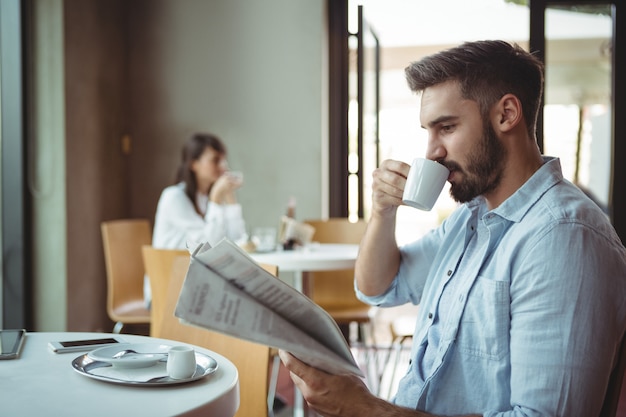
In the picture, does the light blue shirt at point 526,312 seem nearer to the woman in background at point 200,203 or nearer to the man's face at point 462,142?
the man's face at point 462,142

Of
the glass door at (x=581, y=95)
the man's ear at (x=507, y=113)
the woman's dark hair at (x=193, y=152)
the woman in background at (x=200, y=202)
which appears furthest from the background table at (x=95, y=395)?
the glass door at (x=581, y=95)

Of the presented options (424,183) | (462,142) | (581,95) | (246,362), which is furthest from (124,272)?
(581,95)

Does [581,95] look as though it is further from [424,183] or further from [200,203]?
[424,183]

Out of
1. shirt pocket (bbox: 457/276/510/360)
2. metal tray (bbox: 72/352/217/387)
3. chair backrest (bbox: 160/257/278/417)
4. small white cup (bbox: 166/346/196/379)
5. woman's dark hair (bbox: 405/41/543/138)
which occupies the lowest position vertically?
chair backrest (bbox: 160/257/278/417)

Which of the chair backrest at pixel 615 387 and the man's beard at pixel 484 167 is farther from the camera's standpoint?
the man's beard at pixel 484 167

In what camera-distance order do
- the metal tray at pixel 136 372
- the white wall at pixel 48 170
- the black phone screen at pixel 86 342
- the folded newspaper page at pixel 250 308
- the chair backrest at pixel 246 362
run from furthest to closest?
1. the white wall at pixel 48 170
2. the chair backrest at pixel 246 362
3. the black phone screen at pixel 86 342
4. the metal tray at pixel 136 372
5. the folded newspaper page at pixel 250 308

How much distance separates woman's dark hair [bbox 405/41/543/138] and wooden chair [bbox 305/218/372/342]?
1998mm

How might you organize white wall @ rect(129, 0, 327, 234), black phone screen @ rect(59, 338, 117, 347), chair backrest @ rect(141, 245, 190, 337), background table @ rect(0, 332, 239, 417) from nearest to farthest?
1. background table @ rect(0, 332, 239, 417)
2. black phone screen @ rect(59, 338, 117, 347)
3. chair backrest @ rect(141, 245, 190, 337)
4. white wall @ rect(129, 0, 327, 234)

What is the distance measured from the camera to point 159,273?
2729 millimetres

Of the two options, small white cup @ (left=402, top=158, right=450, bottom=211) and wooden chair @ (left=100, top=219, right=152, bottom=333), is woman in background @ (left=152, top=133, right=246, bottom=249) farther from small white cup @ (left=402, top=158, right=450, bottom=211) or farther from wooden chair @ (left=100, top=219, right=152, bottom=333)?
small white cup @ (left=402, top=158, right=450, bottom=211)

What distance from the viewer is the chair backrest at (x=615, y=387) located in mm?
1071

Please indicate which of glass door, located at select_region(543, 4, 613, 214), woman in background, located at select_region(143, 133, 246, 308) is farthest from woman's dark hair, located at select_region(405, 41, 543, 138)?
glass door, located at select_region(543, 4, 613, 214)

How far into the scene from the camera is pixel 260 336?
35.3 inches

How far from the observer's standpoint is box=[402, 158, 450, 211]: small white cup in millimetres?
1377
